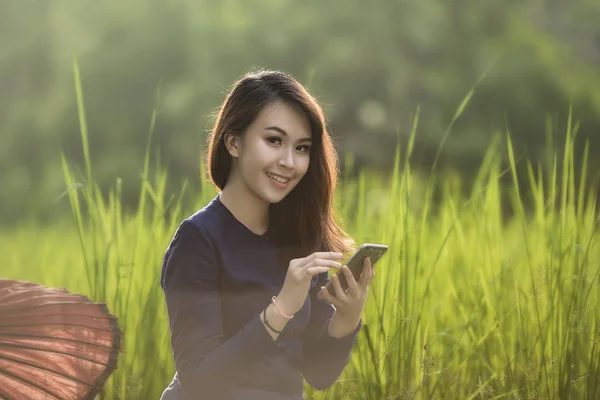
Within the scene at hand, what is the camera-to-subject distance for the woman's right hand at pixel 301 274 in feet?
3.56

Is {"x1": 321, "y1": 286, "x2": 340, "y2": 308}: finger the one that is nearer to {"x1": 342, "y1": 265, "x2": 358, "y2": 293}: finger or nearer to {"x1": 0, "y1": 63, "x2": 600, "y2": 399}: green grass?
{"x1": 342, "y1": 265, "x2": 358, "y2": 293}: finger

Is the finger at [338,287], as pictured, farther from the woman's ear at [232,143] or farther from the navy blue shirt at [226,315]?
the woman's ear at [232,143]

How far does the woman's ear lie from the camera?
1.24 metres

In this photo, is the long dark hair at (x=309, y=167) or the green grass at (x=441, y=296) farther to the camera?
the green grass at (x=441, y=296)

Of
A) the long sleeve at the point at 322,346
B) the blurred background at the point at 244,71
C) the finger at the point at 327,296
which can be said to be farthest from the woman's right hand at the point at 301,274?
the blurred background at the point at 244,71

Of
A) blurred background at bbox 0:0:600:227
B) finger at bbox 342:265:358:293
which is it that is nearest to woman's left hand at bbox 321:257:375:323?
finger at bbox 342:265:358:293

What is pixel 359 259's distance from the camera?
117cm


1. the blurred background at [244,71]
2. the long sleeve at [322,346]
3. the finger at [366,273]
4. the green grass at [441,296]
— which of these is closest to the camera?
the finger at [366,273]

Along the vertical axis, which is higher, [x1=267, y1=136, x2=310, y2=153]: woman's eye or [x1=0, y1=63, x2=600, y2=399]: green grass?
[x1=267, y1=136, x2=310, y2=153]: woman's eye

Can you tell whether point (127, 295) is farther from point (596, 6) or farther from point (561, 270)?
point (596, 6)

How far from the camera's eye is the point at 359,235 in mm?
1721

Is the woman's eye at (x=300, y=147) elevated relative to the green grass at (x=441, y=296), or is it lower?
elevated

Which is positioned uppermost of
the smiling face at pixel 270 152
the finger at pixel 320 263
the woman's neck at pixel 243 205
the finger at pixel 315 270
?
the smiling face at pixel 270 152

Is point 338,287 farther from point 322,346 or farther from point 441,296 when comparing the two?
point 441,296
